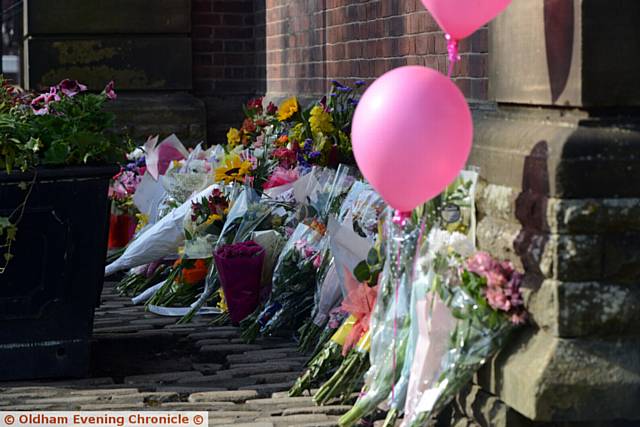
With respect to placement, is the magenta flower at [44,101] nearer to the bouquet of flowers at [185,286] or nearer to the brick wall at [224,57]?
the bouquet of flowers at [185,286]

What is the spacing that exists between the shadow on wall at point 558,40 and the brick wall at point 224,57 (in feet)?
21.7

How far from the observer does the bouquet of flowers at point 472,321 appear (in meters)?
3.79

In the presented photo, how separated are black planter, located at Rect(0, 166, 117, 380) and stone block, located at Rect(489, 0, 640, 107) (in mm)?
2049

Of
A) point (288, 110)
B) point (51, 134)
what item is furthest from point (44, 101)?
point (288, 110)

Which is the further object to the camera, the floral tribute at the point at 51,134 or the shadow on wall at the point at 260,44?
the shadow on wall at the point at 260,44

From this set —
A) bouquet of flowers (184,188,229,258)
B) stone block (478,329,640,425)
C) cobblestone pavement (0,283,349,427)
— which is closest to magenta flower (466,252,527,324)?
stone block (478,329,640,425)

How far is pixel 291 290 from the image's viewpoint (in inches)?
227

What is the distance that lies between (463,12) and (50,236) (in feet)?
7.16

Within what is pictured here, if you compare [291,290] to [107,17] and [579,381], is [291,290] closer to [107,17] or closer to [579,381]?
[579,381]

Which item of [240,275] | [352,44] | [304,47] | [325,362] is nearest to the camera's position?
[325,362]

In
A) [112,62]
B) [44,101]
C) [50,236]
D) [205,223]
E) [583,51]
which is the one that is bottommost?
[205,223]

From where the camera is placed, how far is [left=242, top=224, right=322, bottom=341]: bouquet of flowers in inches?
226

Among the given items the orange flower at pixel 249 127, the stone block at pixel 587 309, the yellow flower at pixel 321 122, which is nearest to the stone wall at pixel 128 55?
the orange flower at pixel 249 127

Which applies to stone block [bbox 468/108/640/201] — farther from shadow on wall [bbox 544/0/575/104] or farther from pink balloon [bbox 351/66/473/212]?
pink balloon [bbox 351/66/473/212]
